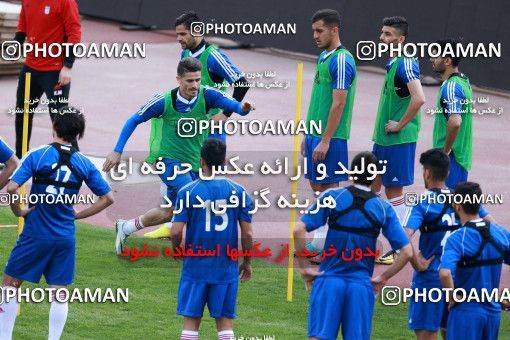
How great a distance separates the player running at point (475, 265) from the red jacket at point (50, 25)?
7.29m

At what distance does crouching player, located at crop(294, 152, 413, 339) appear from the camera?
8.93 m

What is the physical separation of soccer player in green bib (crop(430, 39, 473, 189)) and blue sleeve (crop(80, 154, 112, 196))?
3902 millimetres

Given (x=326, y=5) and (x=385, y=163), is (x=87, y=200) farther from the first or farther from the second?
(x=326, y=5)

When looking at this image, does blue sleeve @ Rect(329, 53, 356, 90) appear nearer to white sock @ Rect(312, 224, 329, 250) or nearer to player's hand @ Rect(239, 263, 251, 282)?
white sock @ Rect(312, 224, 329, 250)

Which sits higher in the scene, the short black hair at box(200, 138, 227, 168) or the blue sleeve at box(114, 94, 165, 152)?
the blue sleeve at box(114, 94, 165, 152)

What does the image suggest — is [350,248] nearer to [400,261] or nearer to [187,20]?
[400,261]

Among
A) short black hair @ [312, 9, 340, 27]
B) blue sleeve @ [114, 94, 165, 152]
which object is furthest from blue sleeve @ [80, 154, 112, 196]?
short black hair @ [312, 9, 340, 27]

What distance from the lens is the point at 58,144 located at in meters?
9.62

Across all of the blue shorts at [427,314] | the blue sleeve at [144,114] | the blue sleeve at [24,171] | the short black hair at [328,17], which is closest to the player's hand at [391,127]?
the short black hair at [328,17]

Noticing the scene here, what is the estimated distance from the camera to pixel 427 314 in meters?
9.66

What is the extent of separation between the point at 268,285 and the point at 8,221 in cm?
358

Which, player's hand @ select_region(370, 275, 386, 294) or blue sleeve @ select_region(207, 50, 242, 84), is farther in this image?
blue sleeve @ select_region(207, 50, 242, 84)

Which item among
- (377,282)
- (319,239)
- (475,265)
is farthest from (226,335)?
(319,239)

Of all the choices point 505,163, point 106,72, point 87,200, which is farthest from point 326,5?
point 87,200
